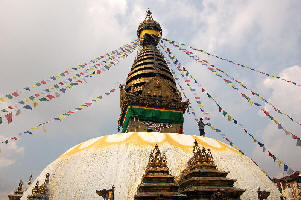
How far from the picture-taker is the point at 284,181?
2834cm

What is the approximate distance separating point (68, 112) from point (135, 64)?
32.7 feet

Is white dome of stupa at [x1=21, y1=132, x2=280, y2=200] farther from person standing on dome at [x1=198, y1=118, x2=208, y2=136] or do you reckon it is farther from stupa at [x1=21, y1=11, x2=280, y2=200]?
person standing on dome at [x1=198, y1=118, x2=208, y2=136]

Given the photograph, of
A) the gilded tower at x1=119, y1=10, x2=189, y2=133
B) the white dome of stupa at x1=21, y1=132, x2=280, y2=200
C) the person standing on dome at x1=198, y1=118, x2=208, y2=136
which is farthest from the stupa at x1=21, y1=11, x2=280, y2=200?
the gilded tower at x1=119, y1=10, x2=189, y2=133

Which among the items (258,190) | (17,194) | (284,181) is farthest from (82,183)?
(284,181)

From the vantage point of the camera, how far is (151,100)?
16.9 meters

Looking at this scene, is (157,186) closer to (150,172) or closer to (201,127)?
(150,172)

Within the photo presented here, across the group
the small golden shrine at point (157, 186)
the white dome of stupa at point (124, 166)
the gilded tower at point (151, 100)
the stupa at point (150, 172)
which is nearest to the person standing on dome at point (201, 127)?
the stupa at point (150, 172)

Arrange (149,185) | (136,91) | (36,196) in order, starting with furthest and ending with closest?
1. (136,91)
2. (36,196)
3. (149,185)

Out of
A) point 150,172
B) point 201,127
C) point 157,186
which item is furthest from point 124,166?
point 201,127

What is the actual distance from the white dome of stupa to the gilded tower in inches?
216

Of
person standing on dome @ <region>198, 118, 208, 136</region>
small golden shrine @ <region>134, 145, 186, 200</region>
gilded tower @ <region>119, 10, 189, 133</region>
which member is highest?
gilded tower @ <region>119, 10, 189, 133</region>

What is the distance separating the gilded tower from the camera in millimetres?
16562

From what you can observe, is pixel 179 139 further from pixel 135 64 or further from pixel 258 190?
pixel 135 64

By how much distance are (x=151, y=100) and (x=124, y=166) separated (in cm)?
865
